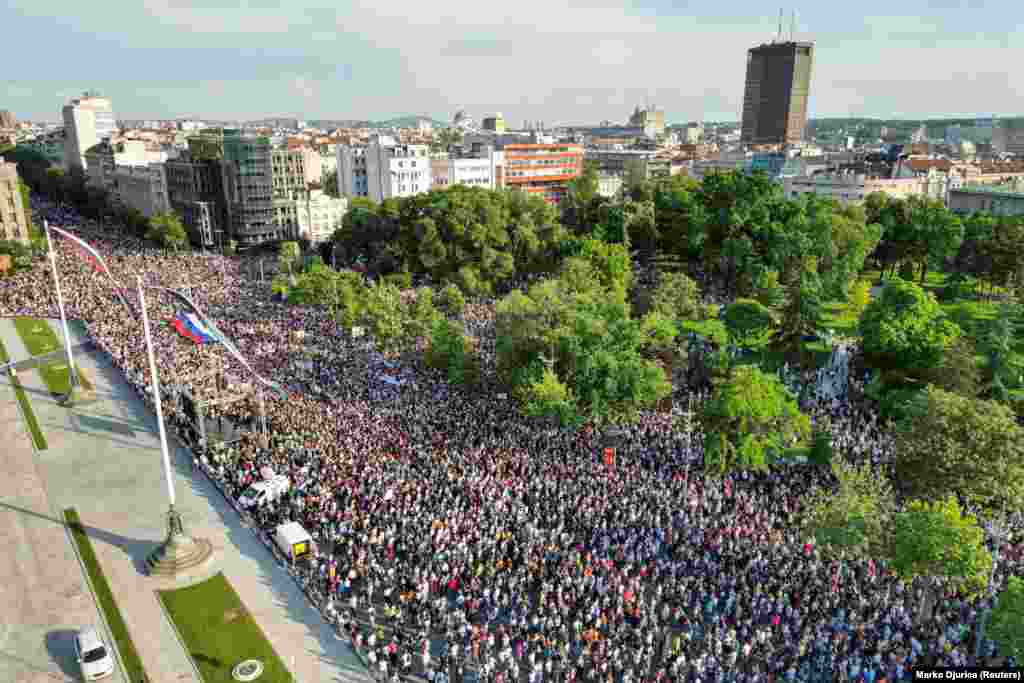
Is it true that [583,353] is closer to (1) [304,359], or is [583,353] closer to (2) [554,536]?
(2) [554,536]

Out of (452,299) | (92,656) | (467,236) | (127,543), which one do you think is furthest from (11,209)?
(92,656)

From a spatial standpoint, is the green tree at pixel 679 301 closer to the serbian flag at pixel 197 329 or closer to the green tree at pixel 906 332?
the green tree at pixel 906 332

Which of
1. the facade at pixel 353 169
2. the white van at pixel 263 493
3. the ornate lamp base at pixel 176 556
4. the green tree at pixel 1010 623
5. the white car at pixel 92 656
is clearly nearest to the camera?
the green tree at pixel 1010 623

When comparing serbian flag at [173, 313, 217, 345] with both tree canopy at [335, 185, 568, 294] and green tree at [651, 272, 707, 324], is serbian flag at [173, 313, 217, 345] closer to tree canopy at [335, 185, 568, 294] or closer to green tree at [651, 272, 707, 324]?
green tree at [651, 272, 707, 324]

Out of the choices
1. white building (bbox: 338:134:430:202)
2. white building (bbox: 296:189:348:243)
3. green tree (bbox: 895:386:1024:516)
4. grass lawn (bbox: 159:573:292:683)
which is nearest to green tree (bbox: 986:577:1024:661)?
green tree (bbox: 895:386:1024:516)

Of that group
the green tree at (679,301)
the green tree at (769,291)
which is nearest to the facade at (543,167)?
the green tree at (769,291)

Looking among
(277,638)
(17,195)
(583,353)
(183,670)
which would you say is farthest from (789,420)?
(17,195)

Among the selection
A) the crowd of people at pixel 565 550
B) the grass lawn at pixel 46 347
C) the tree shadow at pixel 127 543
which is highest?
the crowd of people at pixel 565 550
